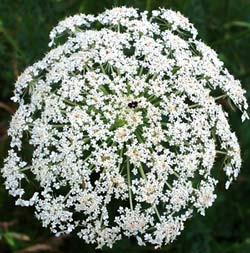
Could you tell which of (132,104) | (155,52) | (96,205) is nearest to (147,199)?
(96,205)

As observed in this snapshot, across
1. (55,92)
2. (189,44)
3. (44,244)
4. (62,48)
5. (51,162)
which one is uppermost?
(189,44)

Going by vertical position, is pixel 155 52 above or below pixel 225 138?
above

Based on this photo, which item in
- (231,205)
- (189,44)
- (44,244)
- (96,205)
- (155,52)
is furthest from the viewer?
(231,205)

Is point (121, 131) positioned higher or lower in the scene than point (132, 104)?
lower

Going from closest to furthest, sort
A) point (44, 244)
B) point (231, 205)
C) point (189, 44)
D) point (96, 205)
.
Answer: point (96, 205) < point (189, 44) < point (44, 244) < point (231, 205)

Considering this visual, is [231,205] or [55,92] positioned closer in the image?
[55,92]

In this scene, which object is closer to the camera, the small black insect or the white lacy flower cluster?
the white lacy flower cluster

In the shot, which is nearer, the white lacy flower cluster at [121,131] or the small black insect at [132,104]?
the white lacy flower cluster at [121,131]

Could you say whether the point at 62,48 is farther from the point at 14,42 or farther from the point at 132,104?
the point at 14,42
